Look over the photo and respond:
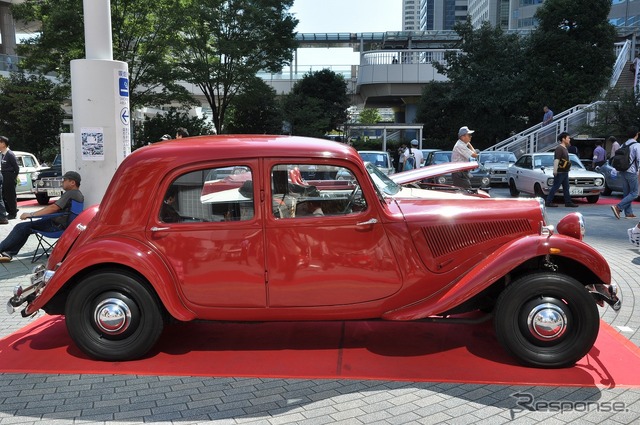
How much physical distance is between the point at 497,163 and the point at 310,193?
17841 millimetres

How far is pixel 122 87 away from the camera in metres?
7.91

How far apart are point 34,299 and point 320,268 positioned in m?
2.35

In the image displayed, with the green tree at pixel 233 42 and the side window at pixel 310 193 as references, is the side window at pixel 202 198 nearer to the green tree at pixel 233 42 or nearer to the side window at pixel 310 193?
the side window at pixel 310 193

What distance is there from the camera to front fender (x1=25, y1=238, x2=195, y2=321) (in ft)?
13.2

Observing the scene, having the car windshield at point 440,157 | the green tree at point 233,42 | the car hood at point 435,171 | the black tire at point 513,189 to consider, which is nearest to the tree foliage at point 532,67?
the green tree at point 233,42

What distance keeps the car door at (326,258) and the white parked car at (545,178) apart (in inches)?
465

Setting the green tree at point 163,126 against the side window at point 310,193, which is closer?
the side window at point 310,193

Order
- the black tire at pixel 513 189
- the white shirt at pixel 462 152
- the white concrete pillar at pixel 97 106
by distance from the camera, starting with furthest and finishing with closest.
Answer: the black tire at pixel 513 189, the white shirt at pixel 462 152, the white concrete pillar at pixel 97 106

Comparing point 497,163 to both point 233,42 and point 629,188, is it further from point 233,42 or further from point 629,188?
point 233,42

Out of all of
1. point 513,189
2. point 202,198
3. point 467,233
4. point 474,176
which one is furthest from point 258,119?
point 467,233

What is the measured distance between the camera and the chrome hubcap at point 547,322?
13.0 ft

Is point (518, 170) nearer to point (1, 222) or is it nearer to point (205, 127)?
point (1, 222)

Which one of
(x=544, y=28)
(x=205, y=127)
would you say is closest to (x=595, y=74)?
(x=544, y=28)

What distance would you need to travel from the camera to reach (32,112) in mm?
26125
